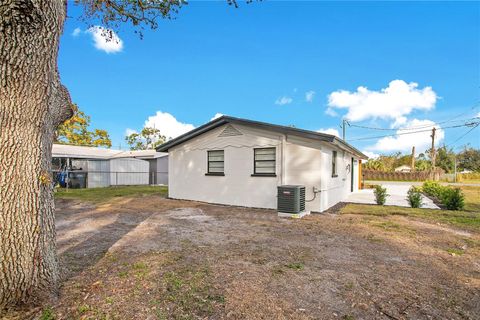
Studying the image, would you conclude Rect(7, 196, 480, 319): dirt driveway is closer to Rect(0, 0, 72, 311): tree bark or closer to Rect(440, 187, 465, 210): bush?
Rect(0, 0, 72, 311): tree bark

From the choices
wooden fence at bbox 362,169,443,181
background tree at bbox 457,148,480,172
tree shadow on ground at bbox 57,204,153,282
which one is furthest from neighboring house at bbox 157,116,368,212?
background tree at bbox 457,148,480,172

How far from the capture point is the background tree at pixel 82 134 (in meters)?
35.3

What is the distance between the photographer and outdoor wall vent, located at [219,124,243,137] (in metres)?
10.6

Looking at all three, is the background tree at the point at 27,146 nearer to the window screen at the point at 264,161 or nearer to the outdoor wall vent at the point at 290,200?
the outdoor wall vent at the point at 290,200

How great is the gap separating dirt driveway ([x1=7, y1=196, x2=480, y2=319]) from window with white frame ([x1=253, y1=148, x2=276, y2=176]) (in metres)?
3.29

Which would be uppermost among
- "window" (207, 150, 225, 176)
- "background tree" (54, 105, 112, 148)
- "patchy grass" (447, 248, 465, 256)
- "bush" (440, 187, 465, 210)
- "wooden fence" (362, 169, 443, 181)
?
"background tree" (54, 105, 112, 148)

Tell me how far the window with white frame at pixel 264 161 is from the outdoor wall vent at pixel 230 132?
3.53ft

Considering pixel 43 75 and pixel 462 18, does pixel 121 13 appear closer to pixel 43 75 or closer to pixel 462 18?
pixel 43 75

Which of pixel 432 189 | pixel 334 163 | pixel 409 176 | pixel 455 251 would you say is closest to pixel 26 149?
pixel 455 251

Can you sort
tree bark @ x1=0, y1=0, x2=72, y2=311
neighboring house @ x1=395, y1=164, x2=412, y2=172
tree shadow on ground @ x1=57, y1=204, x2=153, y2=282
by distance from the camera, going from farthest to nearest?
neighboring house @ x1=395, y1=164, x2=412, y2=172
tree shadow on ground @ x1=57, y1=204, x2=153, y2=282
tree bark @ x1=0, y1=0, x2=72, y2=311

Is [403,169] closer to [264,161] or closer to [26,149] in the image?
[264,161]

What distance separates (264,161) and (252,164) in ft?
1.65

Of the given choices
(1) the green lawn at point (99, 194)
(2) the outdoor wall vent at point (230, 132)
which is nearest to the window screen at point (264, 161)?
(2) the outdoor wall vent at point (230, 132)

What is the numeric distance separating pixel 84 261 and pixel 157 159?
72.8 feet
